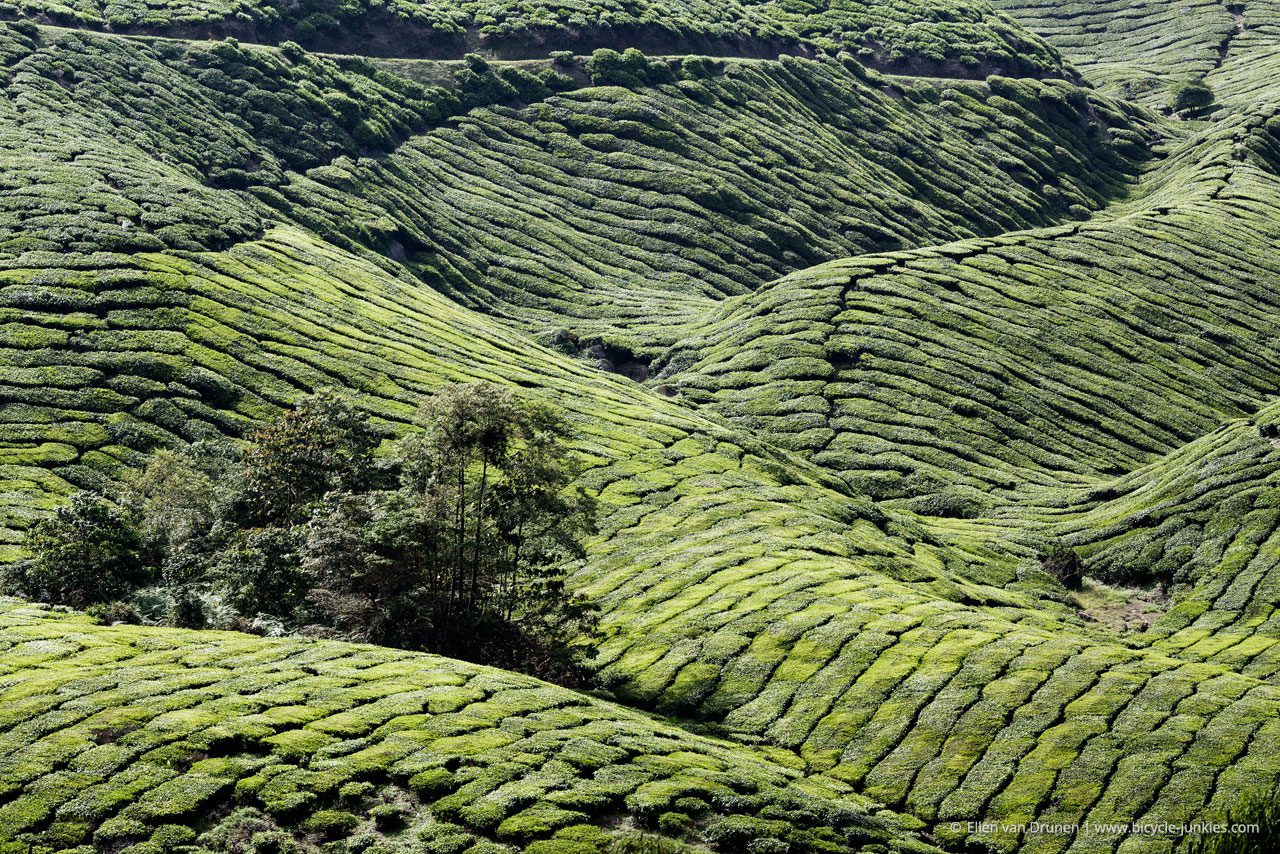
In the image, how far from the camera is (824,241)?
655ft

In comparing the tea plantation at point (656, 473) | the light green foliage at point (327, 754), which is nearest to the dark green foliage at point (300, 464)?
the tea plantation at point (656, 473)

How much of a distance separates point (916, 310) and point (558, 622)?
344ft

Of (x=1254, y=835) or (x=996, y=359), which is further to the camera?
(x=996, y=359)

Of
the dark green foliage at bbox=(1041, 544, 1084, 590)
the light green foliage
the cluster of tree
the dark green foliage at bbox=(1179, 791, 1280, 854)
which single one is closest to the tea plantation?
the light green foliage

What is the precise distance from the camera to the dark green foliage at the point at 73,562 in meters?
68.8

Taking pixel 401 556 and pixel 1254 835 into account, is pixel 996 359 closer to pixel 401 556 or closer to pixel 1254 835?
pixel 401 556

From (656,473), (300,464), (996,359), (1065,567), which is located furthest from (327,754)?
(996,359)

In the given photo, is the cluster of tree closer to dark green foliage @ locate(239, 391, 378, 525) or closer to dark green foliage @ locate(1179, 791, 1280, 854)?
dark green foliage @ locate(239, 391, 378, 525)

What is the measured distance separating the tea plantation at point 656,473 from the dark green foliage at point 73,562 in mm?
4789

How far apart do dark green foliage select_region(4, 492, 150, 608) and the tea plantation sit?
15.7ft

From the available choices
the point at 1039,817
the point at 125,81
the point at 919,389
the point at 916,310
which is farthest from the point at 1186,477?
the point at 125,81

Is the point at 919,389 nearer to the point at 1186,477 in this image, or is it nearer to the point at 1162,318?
the point at 1186,477

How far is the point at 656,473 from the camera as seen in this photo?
104000 mm

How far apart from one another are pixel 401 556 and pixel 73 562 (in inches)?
759
